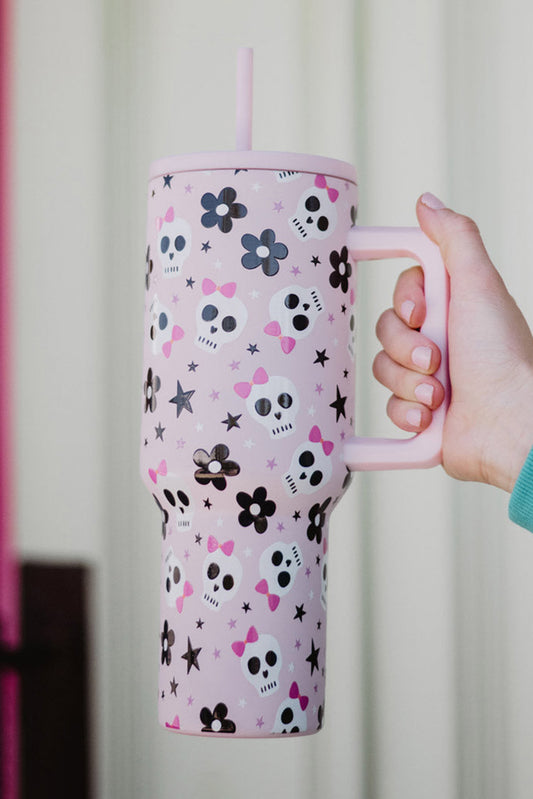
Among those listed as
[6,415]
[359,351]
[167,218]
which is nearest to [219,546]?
[167,218]

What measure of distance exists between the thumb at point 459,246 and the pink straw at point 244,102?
0.16m

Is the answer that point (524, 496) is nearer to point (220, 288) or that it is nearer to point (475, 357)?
point (475, 357)

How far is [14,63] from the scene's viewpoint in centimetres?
131

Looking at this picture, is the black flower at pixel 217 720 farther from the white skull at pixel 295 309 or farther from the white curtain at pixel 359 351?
the white curtain at pixel 359 351

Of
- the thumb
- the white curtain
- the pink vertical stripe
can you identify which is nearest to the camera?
the thumb

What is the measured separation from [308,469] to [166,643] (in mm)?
161

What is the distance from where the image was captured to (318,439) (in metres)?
0.68

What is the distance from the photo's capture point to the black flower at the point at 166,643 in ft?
2.30

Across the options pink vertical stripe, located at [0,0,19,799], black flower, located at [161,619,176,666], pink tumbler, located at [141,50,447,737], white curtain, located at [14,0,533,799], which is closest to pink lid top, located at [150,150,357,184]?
pink tumbler, located at [141,50,447,737]

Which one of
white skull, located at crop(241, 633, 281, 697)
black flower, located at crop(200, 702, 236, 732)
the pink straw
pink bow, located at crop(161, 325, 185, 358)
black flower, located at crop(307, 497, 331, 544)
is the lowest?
black flower, located at crop(200, 702, 236, 732)

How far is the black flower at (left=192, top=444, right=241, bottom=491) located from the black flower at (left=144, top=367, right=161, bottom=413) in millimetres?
56

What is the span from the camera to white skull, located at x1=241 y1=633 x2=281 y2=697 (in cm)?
67

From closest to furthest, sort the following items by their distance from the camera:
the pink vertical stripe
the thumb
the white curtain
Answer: the thumb, the white curtain, the pink vertical stripe

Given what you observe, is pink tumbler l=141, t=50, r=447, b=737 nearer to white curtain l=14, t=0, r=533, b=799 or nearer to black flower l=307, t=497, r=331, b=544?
black flower l=307, t=497, r=331, b=544
